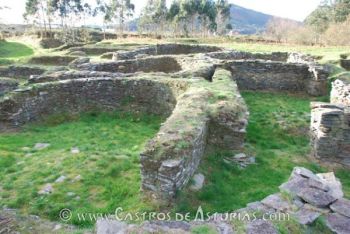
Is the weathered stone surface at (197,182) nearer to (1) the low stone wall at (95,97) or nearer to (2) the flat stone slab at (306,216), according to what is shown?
(2) the flat stone slab at (306,216)

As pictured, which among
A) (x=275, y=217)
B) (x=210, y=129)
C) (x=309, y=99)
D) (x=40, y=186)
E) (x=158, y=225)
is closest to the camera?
(x=158, y=225)

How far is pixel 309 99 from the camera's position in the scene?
17.2 m

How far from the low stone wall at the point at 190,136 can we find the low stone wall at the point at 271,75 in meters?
5.36

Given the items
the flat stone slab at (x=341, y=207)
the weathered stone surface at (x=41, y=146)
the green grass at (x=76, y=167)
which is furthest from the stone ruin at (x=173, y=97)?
the flat stone slab at (x=341, y=207)

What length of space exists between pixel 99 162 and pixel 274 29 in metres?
83.6

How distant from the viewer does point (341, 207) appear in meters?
6.32

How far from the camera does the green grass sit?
771cm

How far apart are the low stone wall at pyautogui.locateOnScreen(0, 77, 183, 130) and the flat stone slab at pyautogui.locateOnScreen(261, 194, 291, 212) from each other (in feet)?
23.0

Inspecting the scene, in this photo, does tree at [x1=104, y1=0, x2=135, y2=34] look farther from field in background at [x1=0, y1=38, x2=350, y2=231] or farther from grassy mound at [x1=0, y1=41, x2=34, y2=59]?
field in background at [x1=0, y1=38, x2=350, y2=231]

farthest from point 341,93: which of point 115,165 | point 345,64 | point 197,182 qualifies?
point 345,64

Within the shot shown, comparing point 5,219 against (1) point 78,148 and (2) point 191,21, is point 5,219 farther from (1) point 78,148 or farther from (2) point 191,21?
(2) point 191,21

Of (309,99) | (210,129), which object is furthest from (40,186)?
(309,99)

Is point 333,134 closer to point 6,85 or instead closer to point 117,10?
point 6,85

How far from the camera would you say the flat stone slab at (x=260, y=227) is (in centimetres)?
545
